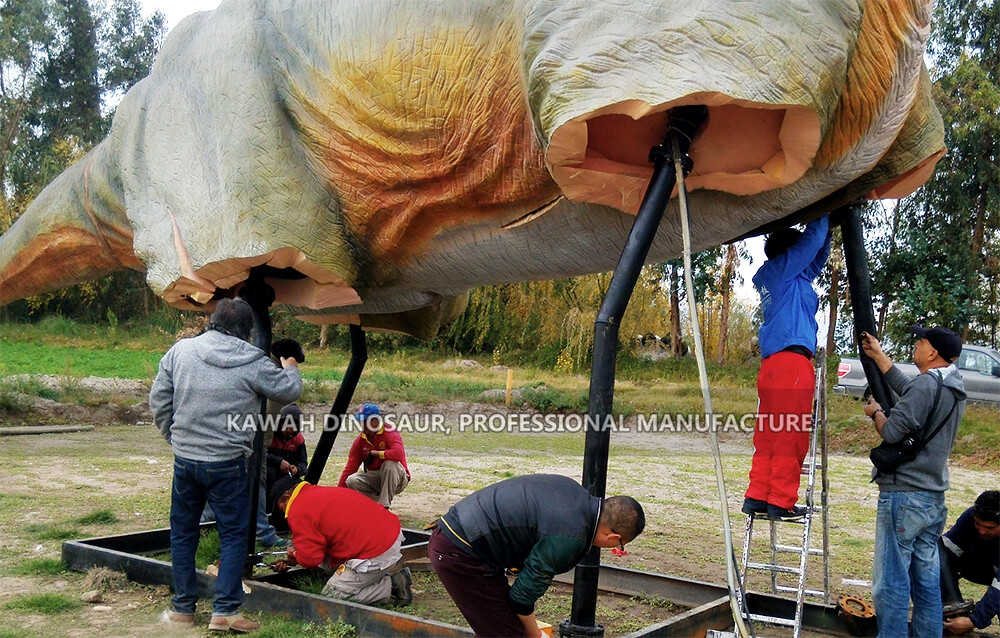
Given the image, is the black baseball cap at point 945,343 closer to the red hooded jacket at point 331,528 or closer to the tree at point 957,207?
the red hooded jacket at point 331,528

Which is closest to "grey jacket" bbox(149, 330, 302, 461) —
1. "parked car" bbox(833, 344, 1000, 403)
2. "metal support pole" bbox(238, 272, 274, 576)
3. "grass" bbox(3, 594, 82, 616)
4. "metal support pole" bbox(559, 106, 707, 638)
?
"metal support pole" bbox(238, 272, 274, 576)

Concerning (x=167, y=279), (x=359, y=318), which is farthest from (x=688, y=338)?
(x=167, y=279)

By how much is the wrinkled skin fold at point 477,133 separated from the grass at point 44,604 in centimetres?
161

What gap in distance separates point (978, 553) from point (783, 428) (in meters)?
1.92

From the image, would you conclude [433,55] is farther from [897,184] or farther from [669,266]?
[669,266]

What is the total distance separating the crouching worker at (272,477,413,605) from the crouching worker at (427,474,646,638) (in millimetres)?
1307

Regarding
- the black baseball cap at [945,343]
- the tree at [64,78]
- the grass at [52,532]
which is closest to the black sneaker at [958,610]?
the black baseball cap at [945,343]

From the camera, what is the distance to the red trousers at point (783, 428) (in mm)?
3785

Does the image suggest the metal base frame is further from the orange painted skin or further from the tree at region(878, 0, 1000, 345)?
the tree at region(878, 0, 1000, 345)

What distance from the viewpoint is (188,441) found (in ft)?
13.4

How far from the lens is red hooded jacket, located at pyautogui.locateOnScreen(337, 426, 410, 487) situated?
6.26 metres

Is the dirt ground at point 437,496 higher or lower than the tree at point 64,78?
lower

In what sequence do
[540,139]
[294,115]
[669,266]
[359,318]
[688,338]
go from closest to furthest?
[540,139]
[294,115]
[359,318]
[669,266]
[688,338]

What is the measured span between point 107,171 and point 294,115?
5.35ft
